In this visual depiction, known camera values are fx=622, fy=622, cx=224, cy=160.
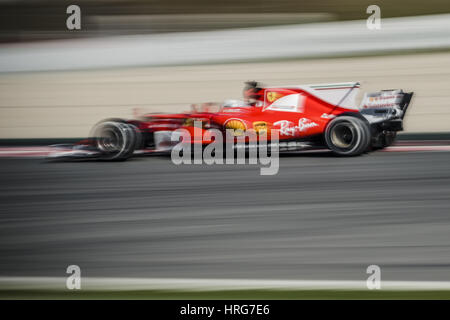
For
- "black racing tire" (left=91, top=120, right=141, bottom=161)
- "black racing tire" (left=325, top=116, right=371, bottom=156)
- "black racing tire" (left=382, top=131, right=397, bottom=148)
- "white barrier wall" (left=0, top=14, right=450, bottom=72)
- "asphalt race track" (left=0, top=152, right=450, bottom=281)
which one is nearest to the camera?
"asphalt race track" (left=0, top=152, right=450, bottom=281)

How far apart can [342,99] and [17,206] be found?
421cm

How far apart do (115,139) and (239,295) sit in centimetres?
491

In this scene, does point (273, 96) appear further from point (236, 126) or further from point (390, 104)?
point (390, 104)

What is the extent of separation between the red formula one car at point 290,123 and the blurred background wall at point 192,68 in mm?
2769

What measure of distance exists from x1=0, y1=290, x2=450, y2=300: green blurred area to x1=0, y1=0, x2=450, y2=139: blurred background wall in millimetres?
7448

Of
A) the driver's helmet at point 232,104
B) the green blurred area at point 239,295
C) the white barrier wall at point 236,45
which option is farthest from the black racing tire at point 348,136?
the white barrier wall at point 236,45

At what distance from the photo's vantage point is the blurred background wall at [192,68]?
11.6m

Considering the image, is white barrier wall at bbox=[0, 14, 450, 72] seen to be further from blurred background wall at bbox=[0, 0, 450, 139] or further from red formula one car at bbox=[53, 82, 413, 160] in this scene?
red formula one car at bbox=[53, 82, 413, 160]

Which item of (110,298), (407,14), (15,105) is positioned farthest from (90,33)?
(110,298)

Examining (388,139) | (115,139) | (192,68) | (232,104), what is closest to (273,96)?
(232,104)

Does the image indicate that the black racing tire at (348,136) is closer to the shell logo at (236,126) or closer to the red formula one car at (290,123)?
the red formula one car at (290,123)

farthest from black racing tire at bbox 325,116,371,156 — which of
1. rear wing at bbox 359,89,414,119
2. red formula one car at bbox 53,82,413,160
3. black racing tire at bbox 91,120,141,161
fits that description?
black racing tire at bbox 91,120,141,161

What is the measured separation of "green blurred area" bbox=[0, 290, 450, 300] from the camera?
3551 millimetres
